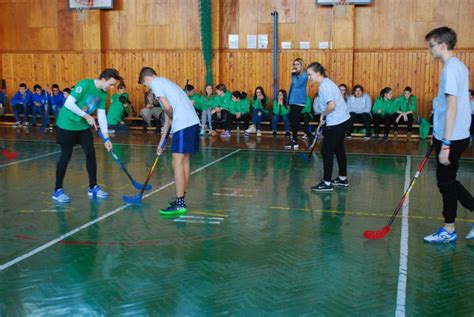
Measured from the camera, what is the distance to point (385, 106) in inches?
593

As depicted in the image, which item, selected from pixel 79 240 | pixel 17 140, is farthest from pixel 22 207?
pixel 17 140

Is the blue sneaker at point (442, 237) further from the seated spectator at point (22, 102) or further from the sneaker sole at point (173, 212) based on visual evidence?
the seated spectator at point (22, 102)

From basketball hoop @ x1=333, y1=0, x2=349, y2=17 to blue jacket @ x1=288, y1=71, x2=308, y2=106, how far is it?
476 centimetres

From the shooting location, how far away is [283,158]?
11.3 metres

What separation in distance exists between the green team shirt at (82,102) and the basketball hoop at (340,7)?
33.8 ft

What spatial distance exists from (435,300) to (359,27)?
42.7ft


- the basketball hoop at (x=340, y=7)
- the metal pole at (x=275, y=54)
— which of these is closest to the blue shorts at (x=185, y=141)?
the metal pole at (x=275, y=54)

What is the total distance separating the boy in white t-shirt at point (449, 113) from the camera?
5.02 metres

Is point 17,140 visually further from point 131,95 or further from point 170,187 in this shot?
point 170,187

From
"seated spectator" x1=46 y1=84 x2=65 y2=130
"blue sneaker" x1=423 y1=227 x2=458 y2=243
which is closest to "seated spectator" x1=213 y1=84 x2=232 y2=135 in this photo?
"seated spectator" x1=46 y1=84 x2=65 y2=130

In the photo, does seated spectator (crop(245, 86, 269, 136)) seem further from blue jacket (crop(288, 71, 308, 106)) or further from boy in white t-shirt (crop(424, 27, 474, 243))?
boy in white t-shirt (crop(424, 27, 474, 243))

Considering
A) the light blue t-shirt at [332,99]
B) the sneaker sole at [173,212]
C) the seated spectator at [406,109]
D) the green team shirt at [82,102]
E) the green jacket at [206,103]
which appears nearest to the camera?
the sneaker sole at [173,212]

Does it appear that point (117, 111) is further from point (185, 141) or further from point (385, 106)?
point (185, 141)

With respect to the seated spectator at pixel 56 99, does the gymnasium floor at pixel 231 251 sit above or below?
below
